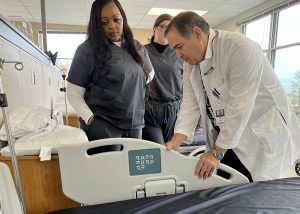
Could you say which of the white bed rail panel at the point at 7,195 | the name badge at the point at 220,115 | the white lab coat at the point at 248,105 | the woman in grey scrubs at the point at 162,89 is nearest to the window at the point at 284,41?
the woman in grey scrubs at the point at 162,89

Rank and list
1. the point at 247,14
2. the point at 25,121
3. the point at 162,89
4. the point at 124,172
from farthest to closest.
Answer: the point at 247,14 → the point at 162,89 → the point at 25,121 → the point at 124,172

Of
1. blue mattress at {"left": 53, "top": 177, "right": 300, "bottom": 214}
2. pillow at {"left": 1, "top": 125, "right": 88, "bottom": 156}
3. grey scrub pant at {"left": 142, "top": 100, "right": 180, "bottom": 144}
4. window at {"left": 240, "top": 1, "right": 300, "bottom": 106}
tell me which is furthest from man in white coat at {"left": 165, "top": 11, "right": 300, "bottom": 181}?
window at {"left": 240, "top": 1, "right": 300, "bottom": 106}

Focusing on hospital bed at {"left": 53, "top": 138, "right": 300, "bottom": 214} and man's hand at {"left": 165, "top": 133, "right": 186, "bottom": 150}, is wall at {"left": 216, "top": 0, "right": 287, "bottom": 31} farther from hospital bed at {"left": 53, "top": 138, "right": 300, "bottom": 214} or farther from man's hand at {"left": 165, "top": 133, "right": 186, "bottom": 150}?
hospital bed at {"left": 53, "top": 138, "right": 300, "bottom": 214}

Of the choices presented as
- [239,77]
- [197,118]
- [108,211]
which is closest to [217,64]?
[239,77]

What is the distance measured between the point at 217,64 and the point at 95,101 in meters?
0.59

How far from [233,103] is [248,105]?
0.06 m

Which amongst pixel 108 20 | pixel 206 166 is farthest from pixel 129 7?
pixel 206 166

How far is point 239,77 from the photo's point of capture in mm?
963

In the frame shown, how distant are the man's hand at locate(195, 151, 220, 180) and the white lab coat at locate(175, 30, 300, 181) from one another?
75 mm

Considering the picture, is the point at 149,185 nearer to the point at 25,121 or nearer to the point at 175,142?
the point at 175,142

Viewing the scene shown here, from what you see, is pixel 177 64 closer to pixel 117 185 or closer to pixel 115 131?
pixel 115 131

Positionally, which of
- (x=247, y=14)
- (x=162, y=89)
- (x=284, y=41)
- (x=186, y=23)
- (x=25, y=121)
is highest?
(x=247, y=14)

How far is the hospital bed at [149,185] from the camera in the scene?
799mm

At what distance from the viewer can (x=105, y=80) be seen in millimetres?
1193
